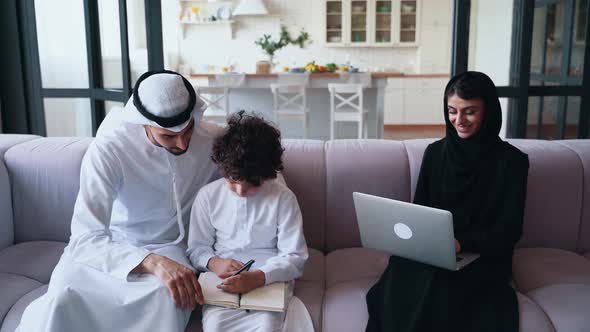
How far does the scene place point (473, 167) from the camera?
6.12 feet

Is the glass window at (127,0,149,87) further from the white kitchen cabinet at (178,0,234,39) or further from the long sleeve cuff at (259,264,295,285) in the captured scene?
the white kitchen cabinet at (178,0,234,39)

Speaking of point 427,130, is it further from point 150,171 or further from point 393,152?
point 150,171

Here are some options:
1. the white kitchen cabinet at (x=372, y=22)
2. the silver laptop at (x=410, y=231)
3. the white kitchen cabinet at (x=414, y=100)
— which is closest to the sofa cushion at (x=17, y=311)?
the silver laptop at (x=410, y=231)

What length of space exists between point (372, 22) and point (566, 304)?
7411 millimetres

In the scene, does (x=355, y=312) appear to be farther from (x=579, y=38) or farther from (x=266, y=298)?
(x=579, y=38)

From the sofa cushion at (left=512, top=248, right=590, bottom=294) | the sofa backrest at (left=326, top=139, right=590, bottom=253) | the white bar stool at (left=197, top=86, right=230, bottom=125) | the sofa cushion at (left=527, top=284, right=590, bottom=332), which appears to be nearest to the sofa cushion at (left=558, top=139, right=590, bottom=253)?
the sofa backrest at (left=326, top=139, right=590, bottom=253)

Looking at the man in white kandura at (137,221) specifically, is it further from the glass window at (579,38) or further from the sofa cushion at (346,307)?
the glass window at (579,38)

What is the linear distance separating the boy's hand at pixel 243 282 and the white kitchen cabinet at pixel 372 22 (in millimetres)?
7511

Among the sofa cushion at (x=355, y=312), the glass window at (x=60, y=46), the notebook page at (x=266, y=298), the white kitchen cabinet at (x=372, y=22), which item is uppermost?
the white kitchen cabinet at (x=372, y=22)

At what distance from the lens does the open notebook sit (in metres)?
1.50

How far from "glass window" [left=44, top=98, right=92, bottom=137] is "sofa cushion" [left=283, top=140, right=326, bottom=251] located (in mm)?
1841

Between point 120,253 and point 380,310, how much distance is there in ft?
2.72

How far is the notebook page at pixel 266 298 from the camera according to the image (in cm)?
150

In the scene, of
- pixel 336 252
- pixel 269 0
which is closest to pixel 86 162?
pixel 336 252
